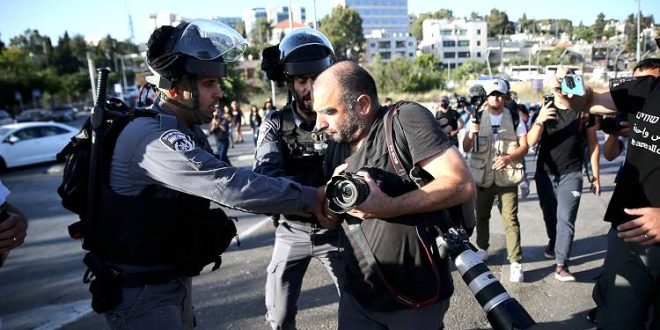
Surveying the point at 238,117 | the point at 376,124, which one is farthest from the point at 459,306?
the point at 238,117

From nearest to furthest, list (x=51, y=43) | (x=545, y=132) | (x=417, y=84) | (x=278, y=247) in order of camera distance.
Result: (x=278, y=247), (x=545, y=132), (x=417, y=84), (x=51, y=43)

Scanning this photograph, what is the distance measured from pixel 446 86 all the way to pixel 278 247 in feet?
182

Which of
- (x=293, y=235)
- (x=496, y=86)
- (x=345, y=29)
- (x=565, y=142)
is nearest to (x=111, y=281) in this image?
(x=293, y=235)

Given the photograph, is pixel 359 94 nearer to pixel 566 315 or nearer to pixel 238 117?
pixel 566 315

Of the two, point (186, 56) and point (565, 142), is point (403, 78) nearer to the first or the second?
point (565, 142)

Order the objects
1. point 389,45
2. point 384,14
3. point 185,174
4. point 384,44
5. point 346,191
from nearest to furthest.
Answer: point 346,191 → point 185,174 → point 384,44 → point 389,45 → point 384,14

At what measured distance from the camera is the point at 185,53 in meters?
2.17

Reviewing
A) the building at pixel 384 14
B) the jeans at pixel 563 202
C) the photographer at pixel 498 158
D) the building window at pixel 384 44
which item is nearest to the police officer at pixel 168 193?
the photographer at pixel 498 158

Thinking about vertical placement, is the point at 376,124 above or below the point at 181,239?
above

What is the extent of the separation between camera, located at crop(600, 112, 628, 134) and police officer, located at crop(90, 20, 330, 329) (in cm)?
217

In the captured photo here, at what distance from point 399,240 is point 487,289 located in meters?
0.46

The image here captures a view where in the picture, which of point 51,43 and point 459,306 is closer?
point 459,306

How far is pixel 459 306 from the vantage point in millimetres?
3816

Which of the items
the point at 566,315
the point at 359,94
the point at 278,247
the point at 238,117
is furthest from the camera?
the point at 238,117
